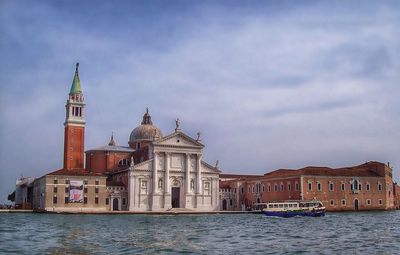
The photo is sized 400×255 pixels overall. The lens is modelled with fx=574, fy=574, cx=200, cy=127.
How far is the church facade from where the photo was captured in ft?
215

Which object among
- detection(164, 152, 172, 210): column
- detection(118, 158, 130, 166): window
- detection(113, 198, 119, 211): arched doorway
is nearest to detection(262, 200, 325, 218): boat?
detection(164, 152, 172, 210): column

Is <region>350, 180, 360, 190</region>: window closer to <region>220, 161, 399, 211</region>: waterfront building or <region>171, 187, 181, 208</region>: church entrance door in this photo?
<region>220, 161, 399, 211</region>: waterfront building

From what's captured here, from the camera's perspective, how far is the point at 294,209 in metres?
58.8

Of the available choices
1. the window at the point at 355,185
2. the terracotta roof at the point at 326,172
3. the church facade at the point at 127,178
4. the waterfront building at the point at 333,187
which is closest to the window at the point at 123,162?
the church facade at the point at 127,178

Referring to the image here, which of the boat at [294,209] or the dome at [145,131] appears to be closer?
the boat at [294,209]

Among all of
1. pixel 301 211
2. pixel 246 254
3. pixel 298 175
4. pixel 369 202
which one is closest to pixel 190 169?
pixel 298 175

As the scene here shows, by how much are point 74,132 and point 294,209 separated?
102ft

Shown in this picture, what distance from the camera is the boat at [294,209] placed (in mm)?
56544

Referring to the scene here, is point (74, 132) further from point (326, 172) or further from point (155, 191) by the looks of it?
point (326, 172)

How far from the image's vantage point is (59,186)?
2554 inches

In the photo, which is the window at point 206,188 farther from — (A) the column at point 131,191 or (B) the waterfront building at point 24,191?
(B) the waterfront building at point 24,191

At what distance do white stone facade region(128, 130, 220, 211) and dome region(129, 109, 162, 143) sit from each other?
10.8m

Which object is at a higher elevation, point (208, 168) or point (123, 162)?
point (123, 162)

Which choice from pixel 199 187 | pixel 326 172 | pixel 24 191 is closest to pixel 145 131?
pixel 199 187
